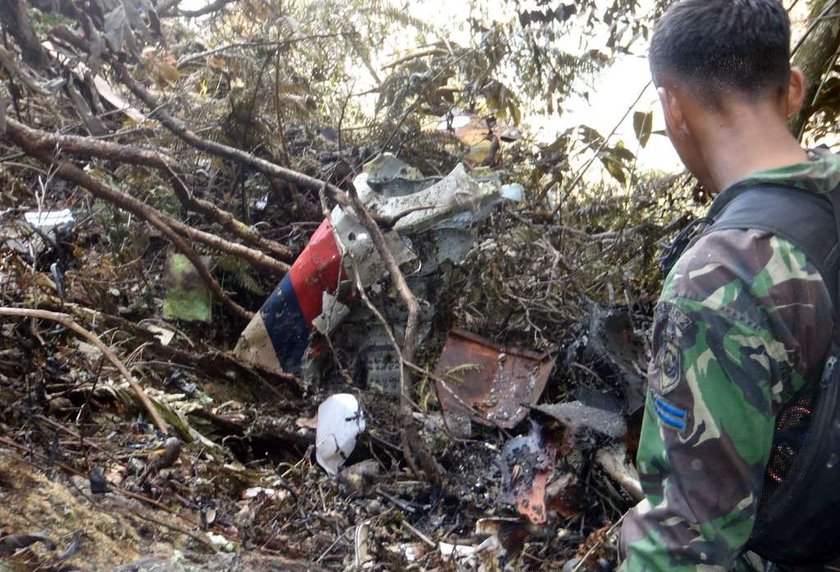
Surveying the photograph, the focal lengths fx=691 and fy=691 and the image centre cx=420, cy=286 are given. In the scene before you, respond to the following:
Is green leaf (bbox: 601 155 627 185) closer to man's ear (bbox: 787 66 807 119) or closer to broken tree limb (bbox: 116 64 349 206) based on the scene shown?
broken tree limb (bbox: 116 64 349 206)

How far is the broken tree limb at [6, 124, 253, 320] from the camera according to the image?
2.87 m

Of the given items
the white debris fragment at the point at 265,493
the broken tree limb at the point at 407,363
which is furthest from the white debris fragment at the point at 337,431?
the white debris fragment at the point at 265,493

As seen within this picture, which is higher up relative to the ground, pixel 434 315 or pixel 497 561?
pixel 434 315

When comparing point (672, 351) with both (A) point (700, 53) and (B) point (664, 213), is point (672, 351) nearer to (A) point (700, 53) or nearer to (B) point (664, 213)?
(A) point (700, 53)

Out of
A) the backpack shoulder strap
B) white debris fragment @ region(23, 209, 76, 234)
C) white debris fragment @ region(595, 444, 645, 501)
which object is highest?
the backpack shoulder strap

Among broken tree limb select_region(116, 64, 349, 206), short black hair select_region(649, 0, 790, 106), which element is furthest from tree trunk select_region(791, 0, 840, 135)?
broken tree limb select_region(116, 64, 349, 206)

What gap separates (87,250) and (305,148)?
137cm

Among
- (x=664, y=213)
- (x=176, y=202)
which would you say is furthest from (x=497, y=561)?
(x=176, y=202)

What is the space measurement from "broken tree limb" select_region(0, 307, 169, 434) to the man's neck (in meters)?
1.92

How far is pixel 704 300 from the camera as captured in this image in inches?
39.4

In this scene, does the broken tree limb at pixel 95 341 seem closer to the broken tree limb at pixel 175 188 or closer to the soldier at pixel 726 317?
the broken tree limb at pixel 175 188

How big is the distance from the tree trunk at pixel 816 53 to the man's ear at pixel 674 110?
1749 mm

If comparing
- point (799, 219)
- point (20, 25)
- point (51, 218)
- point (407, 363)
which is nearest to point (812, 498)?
point (799, 219)

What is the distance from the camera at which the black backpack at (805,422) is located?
3.27ft
